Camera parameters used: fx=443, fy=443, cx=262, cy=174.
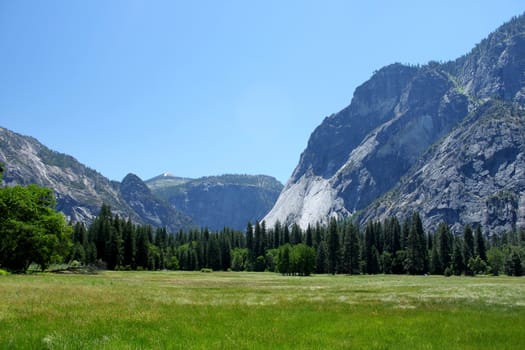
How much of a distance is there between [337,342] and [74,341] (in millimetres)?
9543

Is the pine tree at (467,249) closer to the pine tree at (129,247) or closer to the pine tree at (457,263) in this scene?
the pine tree at (457,263)

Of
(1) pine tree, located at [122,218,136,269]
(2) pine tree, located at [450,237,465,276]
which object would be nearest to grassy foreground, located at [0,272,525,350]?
(1) pine tree, located at [122,218,136,269]

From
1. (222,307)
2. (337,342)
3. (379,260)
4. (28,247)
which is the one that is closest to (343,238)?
(379,260)

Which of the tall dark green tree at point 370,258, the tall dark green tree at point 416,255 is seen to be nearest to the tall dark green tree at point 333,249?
the tall dark green tree at point 370,258

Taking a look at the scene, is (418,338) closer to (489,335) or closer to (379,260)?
(489,335)

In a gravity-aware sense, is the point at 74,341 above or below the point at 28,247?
below

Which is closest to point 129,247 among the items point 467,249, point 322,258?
point 322,258

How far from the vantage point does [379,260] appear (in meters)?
163

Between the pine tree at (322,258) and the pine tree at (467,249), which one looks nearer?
the pine tree at (467,249)

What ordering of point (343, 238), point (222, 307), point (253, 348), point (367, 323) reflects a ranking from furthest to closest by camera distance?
point (343, 238)
point (222, 307)
point (367, 323)
point (253, 348)

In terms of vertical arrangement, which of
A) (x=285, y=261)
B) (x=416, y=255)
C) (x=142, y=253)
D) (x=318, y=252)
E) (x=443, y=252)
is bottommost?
(x=285, y=261)

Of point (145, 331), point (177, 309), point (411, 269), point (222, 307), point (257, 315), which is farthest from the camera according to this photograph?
point (411, 269)

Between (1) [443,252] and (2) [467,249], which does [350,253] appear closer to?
(1) [443,252]

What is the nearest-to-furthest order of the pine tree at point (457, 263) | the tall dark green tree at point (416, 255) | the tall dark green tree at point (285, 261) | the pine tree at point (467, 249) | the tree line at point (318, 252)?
the tree line at point (318, 252), the tall dark green tree at point (285, 261), the pine tree at point (457, 263), the pine tree at point (467, 249), the tall dark green tree at point (416, 255)
